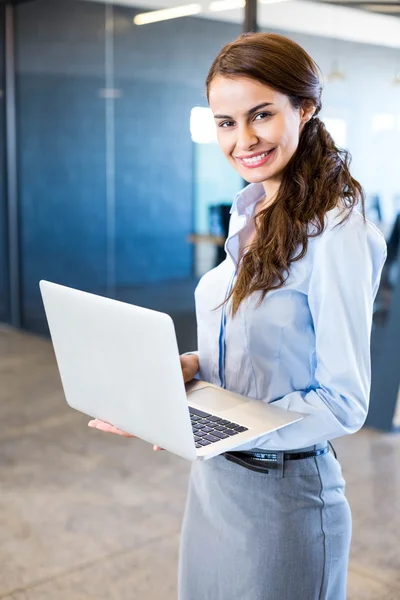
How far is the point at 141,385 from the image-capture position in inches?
45.4

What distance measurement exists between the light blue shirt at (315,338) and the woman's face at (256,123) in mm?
156

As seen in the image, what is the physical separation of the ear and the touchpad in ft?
1.59

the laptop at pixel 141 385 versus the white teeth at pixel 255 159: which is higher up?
the white teeth at pixel 255 159

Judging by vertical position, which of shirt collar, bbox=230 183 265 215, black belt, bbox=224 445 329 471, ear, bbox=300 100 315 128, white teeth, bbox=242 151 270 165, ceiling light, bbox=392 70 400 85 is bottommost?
black belt, bbox=224 445 329 471

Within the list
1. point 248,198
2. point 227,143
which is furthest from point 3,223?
point 227,143

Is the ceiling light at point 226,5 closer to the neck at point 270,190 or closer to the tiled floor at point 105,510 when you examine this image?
the tiled floor at point 105,510

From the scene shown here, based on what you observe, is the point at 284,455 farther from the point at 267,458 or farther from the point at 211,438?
the point at 211,438

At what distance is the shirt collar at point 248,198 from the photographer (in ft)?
4.92

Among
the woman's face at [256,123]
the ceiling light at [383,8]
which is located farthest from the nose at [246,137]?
the ceiling light at [383,8]

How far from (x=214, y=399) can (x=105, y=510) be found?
2052 millimetres

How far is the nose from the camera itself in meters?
1.32

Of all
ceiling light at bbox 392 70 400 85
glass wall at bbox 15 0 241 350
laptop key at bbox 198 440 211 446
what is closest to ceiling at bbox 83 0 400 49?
ceiling light at bbox 392 70 400 85

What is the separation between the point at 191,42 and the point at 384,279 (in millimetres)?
1917

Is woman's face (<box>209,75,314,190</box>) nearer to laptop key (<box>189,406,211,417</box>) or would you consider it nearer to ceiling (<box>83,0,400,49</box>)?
laptop key (<box>189,406,211,417</box>)
